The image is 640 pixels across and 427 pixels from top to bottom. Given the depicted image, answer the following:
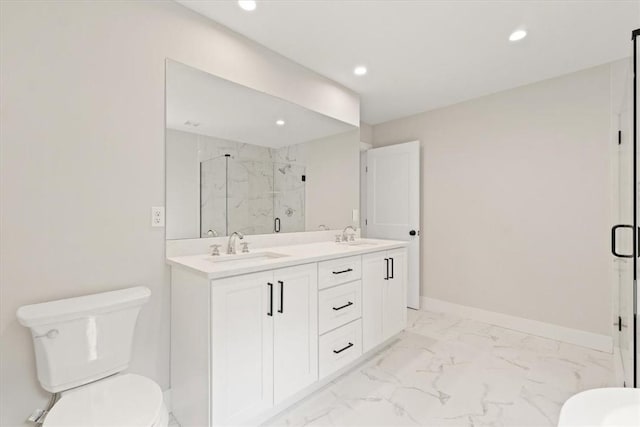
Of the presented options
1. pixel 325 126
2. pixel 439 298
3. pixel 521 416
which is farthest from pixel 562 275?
pixel 325 126

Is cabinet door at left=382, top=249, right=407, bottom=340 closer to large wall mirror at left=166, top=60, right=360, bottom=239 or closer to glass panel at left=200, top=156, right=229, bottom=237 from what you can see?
large wall mirror at left=166, top=60, right=360, bottom=239

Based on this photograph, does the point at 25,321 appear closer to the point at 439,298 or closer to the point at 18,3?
the point at 18,3

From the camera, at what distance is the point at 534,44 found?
222 cm

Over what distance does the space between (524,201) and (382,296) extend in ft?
5.74

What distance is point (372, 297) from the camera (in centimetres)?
237

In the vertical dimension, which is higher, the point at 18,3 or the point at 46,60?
the point at 18,3

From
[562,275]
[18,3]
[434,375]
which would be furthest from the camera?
[562,275]

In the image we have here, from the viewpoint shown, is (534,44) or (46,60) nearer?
(46,60)

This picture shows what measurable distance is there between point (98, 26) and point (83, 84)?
318 mm

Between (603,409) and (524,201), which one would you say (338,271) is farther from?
(524,201)

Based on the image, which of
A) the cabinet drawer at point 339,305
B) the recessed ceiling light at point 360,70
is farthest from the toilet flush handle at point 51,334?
the recessed ceiling light at point 360,70

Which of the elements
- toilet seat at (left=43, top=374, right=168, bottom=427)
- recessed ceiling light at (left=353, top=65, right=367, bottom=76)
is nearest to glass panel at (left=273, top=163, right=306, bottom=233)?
recessed ceiling light at (left=353, top=65, right=367, bottom=76)

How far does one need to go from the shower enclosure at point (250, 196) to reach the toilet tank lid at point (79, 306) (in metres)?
0.57

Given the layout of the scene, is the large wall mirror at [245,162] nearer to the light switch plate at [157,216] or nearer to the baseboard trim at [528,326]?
the light switch plate at [157,216]
